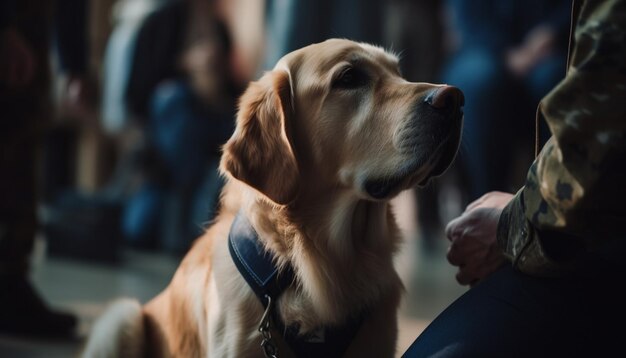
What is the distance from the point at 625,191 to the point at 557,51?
10.2 ft

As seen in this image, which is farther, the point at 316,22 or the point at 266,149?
the point at 316,22

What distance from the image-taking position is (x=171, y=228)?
503cm

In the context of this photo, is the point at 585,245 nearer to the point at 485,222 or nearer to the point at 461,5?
the point at 485,222

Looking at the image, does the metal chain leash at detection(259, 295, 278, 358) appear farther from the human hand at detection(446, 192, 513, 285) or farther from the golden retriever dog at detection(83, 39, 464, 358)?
the human hand at detection(446, 192, 513, 285)

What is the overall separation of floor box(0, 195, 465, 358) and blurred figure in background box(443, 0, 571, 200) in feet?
2.00

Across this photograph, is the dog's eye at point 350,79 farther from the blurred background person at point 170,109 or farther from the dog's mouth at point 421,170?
the blurred background person at point 170,109

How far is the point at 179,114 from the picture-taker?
16.8 feet

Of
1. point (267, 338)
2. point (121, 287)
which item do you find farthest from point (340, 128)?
point (121, 287)

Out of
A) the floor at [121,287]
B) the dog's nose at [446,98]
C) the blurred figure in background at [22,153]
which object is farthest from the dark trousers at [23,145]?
the dog's nose at [446,98]

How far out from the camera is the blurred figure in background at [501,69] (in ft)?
12.2

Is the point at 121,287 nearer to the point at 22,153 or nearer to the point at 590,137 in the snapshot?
the point at 22,153

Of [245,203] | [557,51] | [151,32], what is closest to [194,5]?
[151,32]

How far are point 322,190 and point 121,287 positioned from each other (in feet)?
8.06

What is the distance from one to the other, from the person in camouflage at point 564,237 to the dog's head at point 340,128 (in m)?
0.21
